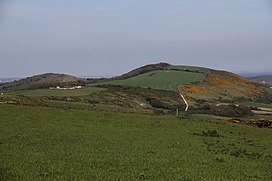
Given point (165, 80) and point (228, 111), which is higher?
point (165, 80)

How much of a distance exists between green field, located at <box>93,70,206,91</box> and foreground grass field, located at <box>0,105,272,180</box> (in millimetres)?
46512

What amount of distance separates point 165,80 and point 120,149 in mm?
71685

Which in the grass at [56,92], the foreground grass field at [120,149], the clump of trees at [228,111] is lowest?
Result: the clump of trees at [228,111]

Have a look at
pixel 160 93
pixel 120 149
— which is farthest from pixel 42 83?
pixel 120 149

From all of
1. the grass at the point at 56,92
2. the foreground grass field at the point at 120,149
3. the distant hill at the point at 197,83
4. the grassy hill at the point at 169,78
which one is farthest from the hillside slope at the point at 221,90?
the foreground grass field at the point at 120,149

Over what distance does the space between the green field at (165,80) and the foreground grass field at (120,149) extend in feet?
153

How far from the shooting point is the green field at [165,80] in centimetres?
8262

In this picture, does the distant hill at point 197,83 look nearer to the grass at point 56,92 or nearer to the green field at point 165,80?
the green field at point 165,80

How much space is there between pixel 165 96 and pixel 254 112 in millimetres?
15307

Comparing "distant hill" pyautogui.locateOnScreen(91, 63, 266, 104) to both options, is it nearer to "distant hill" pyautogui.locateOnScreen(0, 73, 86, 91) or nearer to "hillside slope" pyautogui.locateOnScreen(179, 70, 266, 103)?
"hillside slope" pyautogui.locateOnScreen(179, 70, 266, 103)

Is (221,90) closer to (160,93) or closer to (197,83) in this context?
(197,83)

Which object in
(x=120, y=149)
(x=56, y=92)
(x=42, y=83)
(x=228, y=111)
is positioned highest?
(x=42, y=83)

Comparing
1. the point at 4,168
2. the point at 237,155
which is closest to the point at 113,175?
the point at 4,168

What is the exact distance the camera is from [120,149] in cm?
1995
